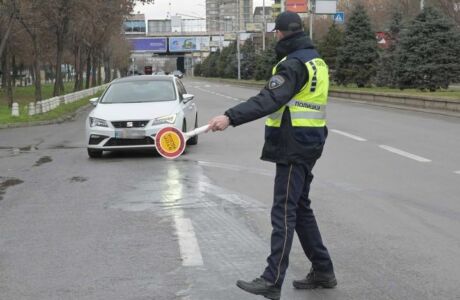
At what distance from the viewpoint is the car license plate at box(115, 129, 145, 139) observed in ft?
38.9

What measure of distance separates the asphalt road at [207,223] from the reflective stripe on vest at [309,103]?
128cm

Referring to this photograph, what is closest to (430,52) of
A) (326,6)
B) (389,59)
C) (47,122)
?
(389,59)

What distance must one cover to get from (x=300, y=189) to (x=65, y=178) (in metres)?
6.51

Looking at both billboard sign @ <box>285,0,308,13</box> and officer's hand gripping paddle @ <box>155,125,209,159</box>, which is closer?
officer's hand gripping paddle @ <box>155,125,209,159</box>

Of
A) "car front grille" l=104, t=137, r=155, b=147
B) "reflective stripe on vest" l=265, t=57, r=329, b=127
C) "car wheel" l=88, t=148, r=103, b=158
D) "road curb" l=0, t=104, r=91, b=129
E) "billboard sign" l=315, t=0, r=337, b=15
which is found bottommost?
"road curb" l=0, t=104, r=91, b=129

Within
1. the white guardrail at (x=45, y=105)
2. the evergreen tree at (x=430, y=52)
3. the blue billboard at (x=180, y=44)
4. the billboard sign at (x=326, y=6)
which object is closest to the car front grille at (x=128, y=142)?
the white guardrail at (x=45, y=105)

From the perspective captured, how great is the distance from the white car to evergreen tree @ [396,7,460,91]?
21443 millimetres

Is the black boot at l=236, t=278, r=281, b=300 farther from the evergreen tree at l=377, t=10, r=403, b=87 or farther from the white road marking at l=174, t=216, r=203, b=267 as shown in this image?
the evergreen tree at l=377, t=10, r=403, b=87

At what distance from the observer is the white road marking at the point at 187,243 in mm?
5500

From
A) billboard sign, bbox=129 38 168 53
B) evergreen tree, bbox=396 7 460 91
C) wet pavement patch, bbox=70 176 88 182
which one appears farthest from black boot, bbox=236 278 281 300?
billboard sign, bbox=129 38 168 53

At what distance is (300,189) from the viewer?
14.4ft

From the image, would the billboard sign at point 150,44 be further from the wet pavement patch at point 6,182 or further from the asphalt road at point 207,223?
the wet pavement patch at point 6,182

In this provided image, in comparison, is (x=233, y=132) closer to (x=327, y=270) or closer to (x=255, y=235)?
(x=255, y=235)

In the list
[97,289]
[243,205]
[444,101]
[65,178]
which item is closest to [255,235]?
[243,205]
